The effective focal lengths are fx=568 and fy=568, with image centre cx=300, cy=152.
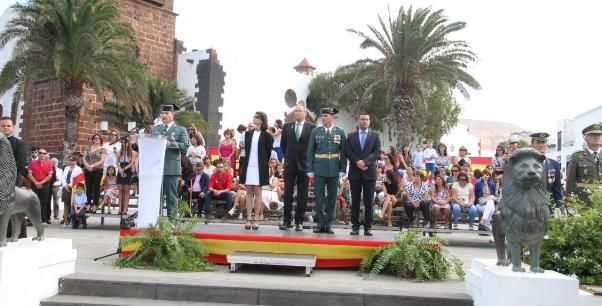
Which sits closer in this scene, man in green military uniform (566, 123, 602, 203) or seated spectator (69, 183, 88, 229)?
man in green military uniform (566, 123, 602, 203)

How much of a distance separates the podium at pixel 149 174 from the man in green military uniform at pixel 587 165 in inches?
204

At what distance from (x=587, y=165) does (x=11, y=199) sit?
6360mm

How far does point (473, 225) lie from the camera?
12.4 meters

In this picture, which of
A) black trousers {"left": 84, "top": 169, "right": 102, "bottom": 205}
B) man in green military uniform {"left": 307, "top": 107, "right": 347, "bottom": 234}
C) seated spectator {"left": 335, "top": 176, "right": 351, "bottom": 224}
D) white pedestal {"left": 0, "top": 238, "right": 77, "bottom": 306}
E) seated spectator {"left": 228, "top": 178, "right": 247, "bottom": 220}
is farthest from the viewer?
black trousers {"left": 84, "top": 169, "right": 102, "bottom": 205}

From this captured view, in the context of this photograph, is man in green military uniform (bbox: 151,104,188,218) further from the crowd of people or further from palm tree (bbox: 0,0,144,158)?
palm tree (bbox: 0,0,144,158)

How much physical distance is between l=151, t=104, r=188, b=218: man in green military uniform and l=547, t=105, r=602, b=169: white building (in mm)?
39027

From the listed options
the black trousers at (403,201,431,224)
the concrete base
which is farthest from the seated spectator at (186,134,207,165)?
the concrete base

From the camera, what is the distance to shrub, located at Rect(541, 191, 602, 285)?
17.8ft

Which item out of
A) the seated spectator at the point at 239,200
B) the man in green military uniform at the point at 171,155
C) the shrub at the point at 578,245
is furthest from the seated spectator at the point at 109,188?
the shrub at the point at 578,245

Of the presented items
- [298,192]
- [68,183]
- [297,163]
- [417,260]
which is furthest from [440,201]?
[68,183]

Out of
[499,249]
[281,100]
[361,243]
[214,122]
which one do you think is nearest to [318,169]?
[361,243]

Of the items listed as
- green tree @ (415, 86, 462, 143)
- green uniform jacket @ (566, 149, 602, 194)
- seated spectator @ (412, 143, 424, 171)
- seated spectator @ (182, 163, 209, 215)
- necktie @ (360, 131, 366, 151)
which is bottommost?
seated spectator @ (182, 163, 209, 215)

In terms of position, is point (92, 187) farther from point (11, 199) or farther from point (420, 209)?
point (11, 199)

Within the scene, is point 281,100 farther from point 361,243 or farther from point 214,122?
point 361,243
